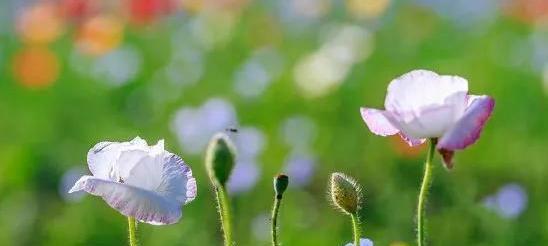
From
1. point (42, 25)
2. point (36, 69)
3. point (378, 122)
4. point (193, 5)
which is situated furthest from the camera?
point (193, 5)

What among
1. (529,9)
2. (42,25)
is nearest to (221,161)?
(42,25)

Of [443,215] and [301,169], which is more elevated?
[301,169]

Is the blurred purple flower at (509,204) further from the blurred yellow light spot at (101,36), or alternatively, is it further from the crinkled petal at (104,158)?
the blurred yellow light spot at (101,36)

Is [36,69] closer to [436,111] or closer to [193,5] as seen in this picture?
[193,5]

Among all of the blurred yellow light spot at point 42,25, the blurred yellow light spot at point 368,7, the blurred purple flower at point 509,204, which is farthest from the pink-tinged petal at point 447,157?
the blurred yellow light spot at point 368,7

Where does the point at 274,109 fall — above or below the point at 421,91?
above

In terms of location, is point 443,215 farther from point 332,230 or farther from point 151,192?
point 151,192

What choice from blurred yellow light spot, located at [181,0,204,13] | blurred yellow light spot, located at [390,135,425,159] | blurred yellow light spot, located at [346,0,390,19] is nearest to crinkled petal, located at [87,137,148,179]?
blurred yellow light spot, located at [390,135,425,159]

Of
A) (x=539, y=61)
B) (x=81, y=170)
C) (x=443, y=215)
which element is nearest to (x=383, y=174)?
(x=443, y=215)
